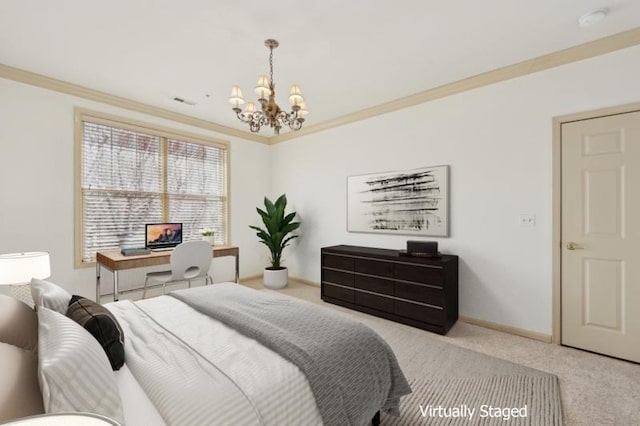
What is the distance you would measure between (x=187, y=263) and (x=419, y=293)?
2.48 meters

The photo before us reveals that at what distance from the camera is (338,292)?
3643 mm

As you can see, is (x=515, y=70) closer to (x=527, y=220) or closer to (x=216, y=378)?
(x=527, y=220)

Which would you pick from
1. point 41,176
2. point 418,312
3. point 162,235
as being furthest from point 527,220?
point 41,176

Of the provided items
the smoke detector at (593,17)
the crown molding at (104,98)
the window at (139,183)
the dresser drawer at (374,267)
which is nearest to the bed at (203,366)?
the dresser drawer at (374,267)

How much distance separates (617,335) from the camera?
231 cm

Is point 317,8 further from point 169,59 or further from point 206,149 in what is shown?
point 206,149

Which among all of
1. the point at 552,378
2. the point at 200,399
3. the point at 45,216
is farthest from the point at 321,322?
the point at 45,216

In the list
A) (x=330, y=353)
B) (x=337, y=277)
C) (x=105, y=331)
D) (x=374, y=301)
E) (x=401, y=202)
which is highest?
(x=401, y=202)

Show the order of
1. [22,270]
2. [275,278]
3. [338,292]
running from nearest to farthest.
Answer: [22,270]
[338,292]
[275,278]

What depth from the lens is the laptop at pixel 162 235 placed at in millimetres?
3566

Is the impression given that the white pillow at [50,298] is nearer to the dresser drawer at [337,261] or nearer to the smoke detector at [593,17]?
the dresser drawer at [337,261]

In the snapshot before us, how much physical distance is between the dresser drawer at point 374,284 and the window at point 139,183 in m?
2.27

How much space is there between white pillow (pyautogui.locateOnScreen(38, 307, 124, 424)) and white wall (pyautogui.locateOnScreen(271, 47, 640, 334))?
3.07 metres

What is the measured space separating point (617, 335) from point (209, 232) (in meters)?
4.25
